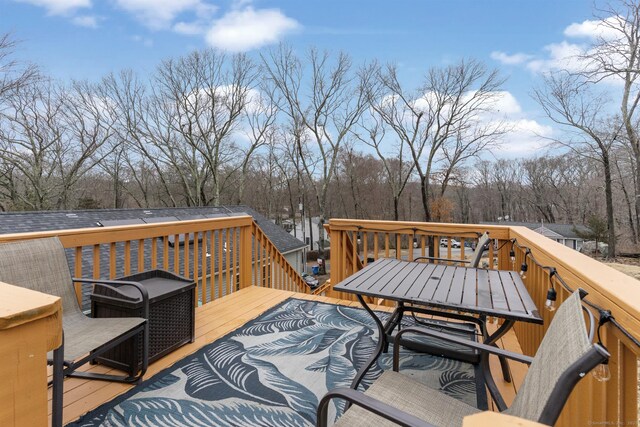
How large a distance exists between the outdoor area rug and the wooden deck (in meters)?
0.09

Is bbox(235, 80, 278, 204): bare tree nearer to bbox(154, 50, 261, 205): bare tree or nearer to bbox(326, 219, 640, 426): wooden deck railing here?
bbox(154, 50, 261, 205): bare tree

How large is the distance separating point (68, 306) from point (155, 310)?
0.53 meters

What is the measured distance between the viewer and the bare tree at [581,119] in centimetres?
1350

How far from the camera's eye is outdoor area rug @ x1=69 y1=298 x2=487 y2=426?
1.91 metres

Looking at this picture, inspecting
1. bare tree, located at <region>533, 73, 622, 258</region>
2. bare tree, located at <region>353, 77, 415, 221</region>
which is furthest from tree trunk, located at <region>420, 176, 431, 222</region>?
bare tree, located at <region>533, 73, 622, 258</region>

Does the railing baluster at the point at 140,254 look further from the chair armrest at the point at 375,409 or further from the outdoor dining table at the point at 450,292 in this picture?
the chair armrest at the point at 375,409

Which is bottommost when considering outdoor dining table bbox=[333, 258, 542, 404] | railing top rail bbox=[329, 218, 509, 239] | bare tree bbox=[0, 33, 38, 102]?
outdoor dining table bbox=[333, 258, 542, 404]

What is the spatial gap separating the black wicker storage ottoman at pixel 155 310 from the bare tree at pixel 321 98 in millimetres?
16377

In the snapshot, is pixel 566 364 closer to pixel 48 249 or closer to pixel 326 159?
pixel 48 249

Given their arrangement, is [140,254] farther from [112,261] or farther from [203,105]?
[203,105]

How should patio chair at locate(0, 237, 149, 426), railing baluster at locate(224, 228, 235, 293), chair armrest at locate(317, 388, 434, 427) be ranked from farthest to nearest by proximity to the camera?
railing baluster at locate(224, 228, 235, 293)
patio chair at locate(0, 237, 149, 426)
chair armrest at locate(317, 388, 434, 427)

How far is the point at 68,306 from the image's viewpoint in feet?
7.27

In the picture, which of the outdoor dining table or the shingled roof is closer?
the outdoor dining table

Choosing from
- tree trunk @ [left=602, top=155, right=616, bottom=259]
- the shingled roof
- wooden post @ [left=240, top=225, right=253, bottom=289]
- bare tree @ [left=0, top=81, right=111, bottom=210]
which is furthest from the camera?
tree trunk @ [left=602, top=155, right=616, bottom=259]
